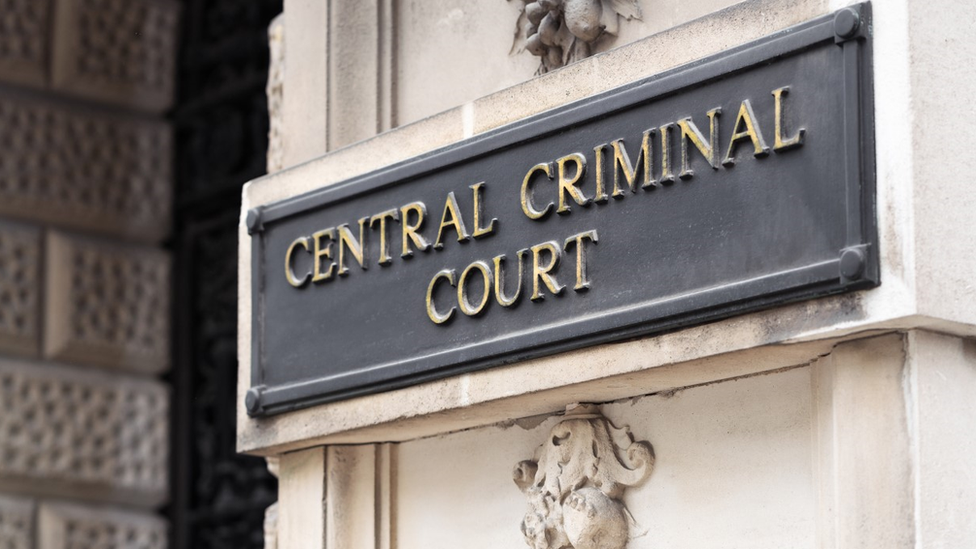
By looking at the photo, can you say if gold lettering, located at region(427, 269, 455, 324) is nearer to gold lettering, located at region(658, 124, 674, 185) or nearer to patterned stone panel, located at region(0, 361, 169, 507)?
gold lettering, located at region(658, 124, 674, 185)

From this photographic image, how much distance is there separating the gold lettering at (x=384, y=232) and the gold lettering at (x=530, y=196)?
443 mm

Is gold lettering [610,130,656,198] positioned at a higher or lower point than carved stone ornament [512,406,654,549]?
higher

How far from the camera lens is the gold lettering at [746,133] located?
340cm

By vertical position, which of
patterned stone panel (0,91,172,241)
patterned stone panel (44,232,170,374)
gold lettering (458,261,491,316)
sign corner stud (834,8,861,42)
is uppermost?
patterned stone panel (0,91,172,241)

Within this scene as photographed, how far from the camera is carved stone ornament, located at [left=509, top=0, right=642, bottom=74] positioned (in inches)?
159

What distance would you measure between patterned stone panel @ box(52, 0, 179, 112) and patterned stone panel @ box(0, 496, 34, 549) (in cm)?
175

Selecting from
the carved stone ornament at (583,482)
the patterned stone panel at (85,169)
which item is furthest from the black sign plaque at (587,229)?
the patterned stone panel at (85,169)

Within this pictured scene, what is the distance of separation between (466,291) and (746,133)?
0.87m

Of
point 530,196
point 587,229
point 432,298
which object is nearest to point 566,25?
point 530,196

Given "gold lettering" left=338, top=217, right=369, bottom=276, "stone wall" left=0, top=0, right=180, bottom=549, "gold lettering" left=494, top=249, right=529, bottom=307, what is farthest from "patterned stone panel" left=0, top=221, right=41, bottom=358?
"gold lettering" left=494, top=249, right=529, bottom=307

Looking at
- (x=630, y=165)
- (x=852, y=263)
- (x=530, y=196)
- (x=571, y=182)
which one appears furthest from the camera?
(x=530, y=196)

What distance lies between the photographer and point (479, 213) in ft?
13.2

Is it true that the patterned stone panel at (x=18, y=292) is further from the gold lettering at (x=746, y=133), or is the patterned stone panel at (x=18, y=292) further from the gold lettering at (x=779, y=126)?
the gold lettering at (x=779, y=126)

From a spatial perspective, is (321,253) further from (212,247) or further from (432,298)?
(212,247)
